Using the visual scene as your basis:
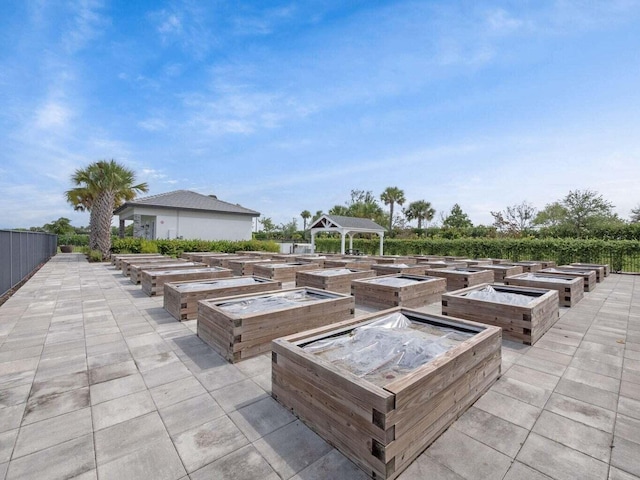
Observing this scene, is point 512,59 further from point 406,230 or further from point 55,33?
point 406,230

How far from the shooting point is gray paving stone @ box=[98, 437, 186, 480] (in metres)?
1.73

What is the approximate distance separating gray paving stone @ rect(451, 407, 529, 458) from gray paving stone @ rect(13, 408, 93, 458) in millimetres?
2896

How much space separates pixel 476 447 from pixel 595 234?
28953mm

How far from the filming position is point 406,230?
33312mm

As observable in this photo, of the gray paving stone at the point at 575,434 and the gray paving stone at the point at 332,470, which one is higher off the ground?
the gray paving stone at the point at 332,470

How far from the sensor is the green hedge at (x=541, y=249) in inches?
506

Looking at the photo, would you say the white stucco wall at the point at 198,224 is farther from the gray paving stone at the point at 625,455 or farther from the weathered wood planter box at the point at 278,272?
the gray paving stone at the point at 625,455

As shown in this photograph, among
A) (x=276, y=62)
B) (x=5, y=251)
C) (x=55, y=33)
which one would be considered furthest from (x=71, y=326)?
(x=276, y=62)

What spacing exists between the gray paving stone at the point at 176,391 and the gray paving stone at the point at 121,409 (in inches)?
2.5

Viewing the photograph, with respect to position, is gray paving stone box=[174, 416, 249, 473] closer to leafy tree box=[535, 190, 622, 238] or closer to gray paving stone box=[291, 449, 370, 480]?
gray paving stone box=[291, 449, 370, 480]

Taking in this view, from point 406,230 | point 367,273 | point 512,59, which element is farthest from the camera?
point 406,230

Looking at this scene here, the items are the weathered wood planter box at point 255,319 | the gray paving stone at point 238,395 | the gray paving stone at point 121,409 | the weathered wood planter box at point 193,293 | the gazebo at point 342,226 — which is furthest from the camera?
the gazebo at point 342,226

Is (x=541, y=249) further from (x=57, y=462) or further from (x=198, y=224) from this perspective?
(x=198, y=224)

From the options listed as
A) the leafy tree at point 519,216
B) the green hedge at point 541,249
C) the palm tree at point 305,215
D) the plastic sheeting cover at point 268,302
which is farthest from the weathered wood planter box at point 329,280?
the palm tree at point 305,215
